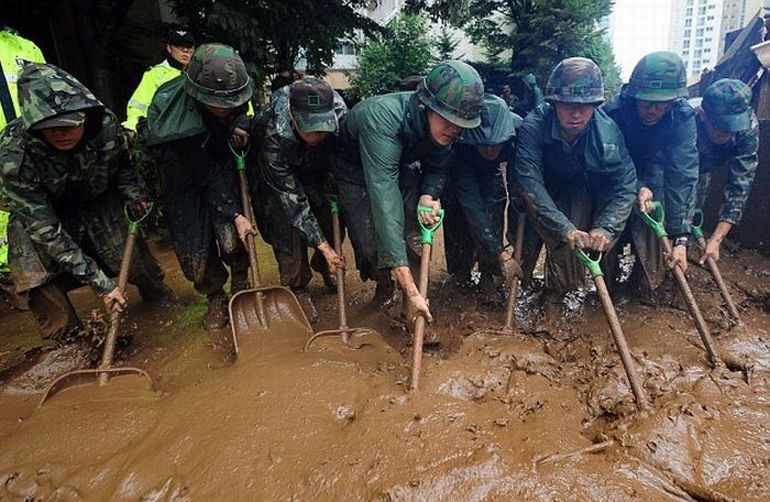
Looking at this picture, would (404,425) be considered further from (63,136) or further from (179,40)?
(179,40)

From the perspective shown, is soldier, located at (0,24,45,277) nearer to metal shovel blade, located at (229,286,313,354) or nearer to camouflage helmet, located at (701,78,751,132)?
metal shovel blade, located at (229,286,313,354)

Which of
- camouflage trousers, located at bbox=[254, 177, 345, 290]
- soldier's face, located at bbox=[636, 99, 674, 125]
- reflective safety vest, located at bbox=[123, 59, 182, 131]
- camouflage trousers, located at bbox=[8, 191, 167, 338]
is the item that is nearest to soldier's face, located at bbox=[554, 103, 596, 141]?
soldier's face, located at bbox=[636, 99, 674, 125]

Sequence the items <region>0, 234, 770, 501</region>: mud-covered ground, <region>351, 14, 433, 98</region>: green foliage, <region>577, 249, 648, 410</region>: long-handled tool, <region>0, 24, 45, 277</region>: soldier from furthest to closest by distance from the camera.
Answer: <region>351, 14, 433, 98</region>: green foliage < <region>0, 24, 45, 277</region>: soldier < <region>577, 249, 648, 410</region>: long-handled tool < <region>0, 234, 770, 501</region>: mud-covered ground

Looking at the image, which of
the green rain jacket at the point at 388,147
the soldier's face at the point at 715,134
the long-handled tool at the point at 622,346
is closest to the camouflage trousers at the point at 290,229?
the green rain jacket at the point at 388,147

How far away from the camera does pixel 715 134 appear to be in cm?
332

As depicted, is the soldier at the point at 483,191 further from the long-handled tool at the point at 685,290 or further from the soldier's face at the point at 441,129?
the long-handled tool at the point at 685,290

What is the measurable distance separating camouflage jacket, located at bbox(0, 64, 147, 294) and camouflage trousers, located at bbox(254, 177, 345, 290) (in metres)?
1.01

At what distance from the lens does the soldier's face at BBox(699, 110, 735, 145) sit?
10.8ft

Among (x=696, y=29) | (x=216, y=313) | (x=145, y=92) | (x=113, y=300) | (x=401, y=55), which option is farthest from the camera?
(x=696, y=29)

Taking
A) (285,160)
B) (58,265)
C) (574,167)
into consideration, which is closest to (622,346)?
(574,167)

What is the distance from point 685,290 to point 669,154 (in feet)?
3.32

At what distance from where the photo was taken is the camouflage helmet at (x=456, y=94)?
2373 mm

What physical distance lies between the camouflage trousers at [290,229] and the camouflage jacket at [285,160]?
10.7 inches

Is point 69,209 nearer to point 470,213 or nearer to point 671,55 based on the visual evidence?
point 470,213
